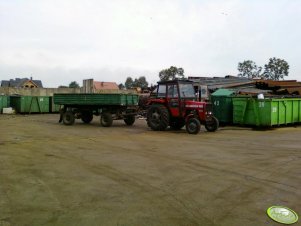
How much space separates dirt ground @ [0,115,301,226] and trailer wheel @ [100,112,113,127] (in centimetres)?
719

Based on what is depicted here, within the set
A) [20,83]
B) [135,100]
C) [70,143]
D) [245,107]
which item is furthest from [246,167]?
[20,83]

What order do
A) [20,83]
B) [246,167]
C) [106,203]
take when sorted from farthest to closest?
[20,83], [246,167], [106,203]

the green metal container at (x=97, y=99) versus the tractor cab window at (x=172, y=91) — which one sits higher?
the tractor cab window at (x=172, y=91)

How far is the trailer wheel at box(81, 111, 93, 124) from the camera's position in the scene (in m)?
21.8

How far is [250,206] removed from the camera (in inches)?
233

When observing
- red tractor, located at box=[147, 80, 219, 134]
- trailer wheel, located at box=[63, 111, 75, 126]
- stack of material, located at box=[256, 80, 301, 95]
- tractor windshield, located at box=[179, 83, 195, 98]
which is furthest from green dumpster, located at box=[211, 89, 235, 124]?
stack of material, located at box=[256, 80, 301, 95]

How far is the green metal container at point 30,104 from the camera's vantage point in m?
32.7

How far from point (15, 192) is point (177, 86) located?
11179 mm

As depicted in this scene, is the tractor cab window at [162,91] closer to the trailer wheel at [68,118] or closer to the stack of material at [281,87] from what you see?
the trailer wheel at [68,118]

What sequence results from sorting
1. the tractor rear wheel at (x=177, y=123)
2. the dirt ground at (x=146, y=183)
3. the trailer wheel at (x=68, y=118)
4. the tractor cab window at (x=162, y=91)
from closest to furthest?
the dirt ground at (x=146, y=183) < the tractor cab window at (x=162, y=91) < the tractor rear wheel at (x=177, y=123) < the trailer wheel at (x=68, y=118)

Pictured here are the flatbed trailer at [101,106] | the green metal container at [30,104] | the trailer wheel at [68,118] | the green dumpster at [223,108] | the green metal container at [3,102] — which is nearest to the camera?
the flatbed trailer at [101,106]

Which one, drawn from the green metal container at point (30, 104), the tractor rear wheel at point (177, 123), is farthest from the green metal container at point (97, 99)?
the green metal container at point (30, 104)

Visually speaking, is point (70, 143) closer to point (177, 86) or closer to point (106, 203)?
point (177, 86)

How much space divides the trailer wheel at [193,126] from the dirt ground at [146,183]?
3560mm
